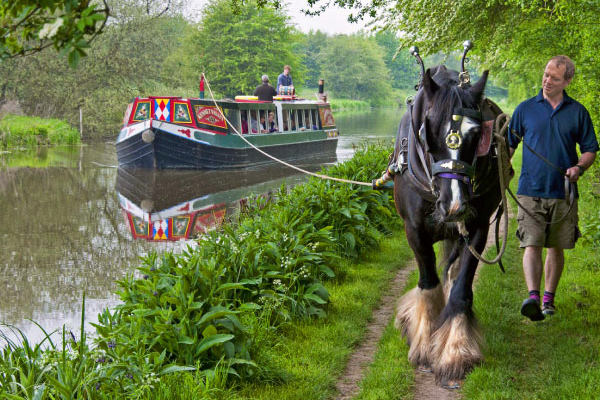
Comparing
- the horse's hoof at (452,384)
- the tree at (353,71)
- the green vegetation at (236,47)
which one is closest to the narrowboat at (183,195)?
the horse's hoof at (452,384)

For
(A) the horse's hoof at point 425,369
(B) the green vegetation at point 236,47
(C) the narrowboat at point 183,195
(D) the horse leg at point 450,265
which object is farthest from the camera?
(B) the green vegetation at point 236,47

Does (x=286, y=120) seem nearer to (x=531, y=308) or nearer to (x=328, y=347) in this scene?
(x=328, y=347)

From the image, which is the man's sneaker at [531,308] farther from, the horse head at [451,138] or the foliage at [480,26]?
the foliage at [480,26]

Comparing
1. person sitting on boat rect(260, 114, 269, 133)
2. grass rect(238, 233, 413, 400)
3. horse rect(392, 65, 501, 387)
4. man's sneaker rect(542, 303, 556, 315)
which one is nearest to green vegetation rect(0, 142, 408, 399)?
grass rect(238, 233, 413, 400)

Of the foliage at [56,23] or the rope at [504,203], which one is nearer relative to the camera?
the foliage at [56,23]

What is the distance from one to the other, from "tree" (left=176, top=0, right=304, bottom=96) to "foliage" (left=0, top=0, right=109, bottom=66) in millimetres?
43400

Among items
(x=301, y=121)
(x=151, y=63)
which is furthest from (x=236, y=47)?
(x=301, y=121)

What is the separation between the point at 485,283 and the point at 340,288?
1428 mm

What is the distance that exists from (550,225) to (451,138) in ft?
5.22

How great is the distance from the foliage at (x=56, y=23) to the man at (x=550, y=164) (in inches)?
150

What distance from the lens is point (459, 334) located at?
4.37 meters

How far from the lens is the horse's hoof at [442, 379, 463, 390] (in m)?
4.18

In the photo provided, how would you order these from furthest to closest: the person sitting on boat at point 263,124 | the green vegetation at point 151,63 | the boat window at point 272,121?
the green vegetation at point 151,63 → the boat window at point 272,121 → the person sitting on boat at point 263,124

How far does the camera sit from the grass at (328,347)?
4.11 metres
